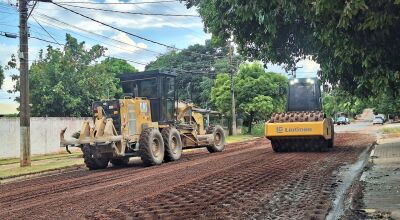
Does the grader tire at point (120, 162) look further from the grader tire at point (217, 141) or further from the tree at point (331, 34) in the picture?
the tree at point (331, 34)

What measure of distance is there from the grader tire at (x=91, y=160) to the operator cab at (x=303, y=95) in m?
9.03

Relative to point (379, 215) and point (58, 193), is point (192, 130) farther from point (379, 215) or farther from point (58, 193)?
point (379, 215)

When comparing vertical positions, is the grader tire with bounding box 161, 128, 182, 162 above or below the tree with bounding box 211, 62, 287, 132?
below

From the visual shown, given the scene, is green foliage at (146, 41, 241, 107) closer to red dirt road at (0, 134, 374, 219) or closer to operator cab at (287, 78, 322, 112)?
→ operator cab at (287, 78, 322, 112)

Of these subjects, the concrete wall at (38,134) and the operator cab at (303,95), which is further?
the concrete wall at (38,134)

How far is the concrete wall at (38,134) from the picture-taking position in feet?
79.8

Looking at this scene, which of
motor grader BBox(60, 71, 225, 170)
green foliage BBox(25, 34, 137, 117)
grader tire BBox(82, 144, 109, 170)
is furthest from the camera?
green foliage BBox(25, 34, 137, 117)

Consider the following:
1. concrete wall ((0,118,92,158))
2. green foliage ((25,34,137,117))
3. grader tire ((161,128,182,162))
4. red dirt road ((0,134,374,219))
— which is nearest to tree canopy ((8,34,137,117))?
green foliage ((25,34,137,117))

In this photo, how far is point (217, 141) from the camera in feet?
76.5

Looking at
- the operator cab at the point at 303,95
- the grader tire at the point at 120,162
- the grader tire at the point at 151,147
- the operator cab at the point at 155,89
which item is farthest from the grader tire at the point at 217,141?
the grader tire at the point at 151,147

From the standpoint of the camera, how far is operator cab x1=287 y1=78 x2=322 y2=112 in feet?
71.5

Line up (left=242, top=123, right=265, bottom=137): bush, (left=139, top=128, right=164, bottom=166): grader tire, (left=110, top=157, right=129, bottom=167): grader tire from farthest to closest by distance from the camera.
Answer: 1. (left=242, top=123, right=265, bottom=137): bush
2. (left=110, top=157, right=129, bottom=167): grader tire
3. (left=139, top=128, right=164, bottom=166): grader tire

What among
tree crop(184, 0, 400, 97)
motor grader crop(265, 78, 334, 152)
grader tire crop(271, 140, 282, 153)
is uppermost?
tree crop(184, 0, 400, 97)

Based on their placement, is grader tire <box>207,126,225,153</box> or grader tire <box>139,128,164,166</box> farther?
grader tire <box>207,126,225,153</box>
